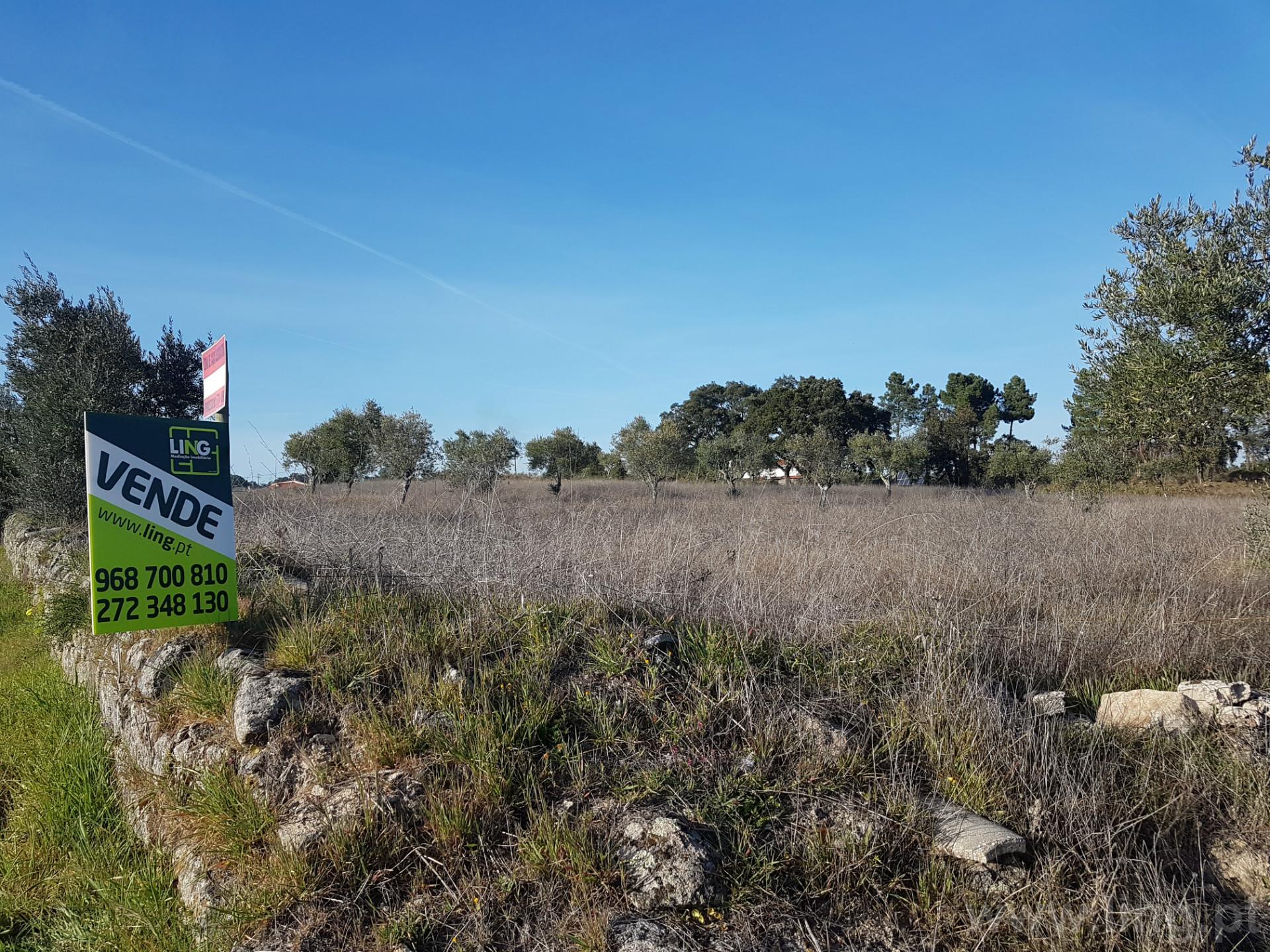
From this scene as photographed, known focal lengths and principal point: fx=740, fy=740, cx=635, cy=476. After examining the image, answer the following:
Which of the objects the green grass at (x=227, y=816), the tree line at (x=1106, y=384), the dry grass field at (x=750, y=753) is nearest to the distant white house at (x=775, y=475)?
the tree line at (x=1106, y=384)

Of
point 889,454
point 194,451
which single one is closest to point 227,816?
point 194,451

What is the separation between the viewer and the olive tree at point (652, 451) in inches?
1307

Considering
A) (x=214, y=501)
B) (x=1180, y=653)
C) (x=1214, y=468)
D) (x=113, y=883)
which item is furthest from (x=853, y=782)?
(x=1214, y=468)

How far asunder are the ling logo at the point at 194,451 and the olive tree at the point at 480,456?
72.0 ft

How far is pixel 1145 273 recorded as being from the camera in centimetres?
1017

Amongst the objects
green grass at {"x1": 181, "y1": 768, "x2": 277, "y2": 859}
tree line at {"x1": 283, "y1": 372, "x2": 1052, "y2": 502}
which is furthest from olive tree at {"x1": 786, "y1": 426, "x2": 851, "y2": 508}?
green grass at {"x1": 181, "y1": 768, "x2": 277, "y2": 859}

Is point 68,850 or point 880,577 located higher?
point 880,577

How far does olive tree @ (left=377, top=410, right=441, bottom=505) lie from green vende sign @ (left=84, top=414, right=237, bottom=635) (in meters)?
23.2

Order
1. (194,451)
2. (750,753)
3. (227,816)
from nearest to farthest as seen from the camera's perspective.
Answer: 1. (227,816)
2. (750,753)
3. (194,451)

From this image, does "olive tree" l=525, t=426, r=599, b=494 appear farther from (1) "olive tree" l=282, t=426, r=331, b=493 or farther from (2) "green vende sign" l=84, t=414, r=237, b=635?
(2) "green vende sign" l=84, t=414, r=237, b=635

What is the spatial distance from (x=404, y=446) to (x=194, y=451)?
2397 cm

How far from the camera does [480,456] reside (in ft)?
97.9

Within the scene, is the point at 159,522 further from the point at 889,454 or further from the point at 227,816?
the point at 889,454

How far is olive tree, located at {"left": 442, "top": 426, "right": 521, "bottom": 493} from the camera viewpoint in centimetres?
2828
